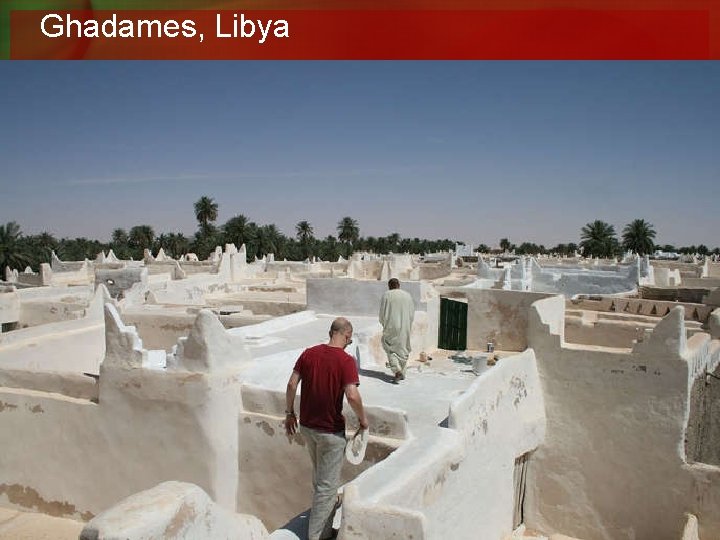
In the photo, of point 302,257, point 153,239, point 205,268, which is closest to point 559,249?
point 302,257

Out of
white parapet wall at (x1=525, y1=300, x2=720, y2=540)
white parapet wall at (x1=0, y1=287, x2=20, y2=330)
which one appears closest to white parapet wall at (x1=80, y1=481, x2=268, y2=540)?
white parapet wall at (x1=525, y1=300, x2=720, y2=540)

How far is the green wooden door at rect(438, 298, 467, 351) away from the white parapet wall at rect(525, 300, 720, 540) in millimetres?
4053

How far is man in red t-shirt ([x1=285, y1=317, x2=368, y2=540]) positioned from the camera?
4.75m

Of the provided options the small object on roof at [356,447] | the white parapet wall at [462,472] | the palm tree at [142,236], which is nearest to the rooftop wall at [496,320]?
→ the white parapet wall at [462,472]

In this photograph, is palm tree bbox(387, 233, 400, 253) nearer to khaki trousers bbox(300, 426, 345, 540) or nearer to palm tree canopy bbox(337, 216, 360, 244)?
palm tree canopy bbox(337, 216, 360, 244)

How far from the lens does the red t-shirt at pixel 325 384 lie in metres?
4.78

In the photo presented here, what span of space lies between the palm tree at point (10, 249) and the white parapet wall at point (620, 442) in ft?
145

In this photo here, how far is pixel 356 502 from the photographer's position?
449 centimetres

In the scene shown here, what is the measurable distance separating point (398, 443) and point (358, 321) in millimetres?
7137

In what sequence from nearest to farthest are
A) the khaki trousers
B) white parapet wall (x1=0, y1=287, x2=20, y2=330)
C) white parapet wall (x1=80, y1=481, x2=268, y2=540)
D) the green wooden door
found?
white parapet wall (x1=80, y1=481, x2=268, y2=540)
the khaki trousers
the green wooden door
white parapet wall (x1=0, y1=287, x2=20, y2=330)

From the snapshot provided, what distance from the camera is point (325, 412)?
4.80m

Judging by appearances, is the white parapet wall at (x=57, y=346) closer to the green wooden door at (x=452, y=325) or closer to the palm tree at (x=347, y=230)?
the green wooden door at (x=452, y=325)

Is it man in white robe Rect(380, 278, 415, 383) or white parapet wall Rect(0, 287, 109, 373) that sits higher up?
man in white robe Rect(380, 278, 415, 383)

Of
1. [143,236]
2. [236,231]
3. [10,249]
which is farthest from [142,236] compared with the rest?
[10,249]
